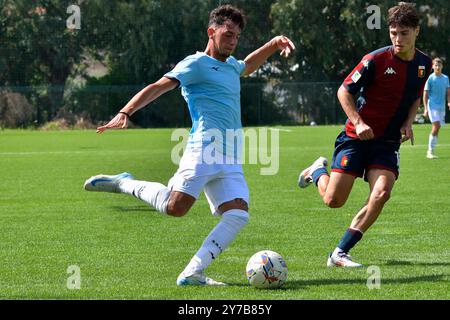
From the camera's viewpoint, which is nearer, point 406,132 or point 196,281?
point 196,281

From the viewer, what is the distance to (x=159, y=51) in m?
50.8

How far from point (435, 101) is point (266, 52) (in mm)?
15267

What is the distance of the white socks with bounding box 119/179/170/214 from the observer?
8062 mm

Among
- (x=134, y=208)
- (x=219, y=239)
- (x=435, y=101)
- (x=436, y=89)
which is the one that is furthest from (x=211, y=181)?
(x=436, y=89)

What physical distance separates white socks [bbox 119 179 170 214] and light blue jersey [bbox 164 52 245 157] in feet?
1.59

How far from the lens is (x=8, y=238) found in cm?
1068

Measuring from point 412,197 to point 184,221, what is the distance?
4.11 m

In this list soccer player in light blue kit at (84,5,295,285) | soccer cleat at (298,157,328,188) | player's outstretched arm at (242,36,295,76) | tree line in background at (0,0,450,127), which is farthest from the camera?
tree line in background at (0,0,450,127)

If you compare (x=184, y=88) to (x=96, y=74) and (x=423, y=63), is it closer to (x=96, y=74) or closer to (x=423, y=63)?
(x=423, y=63)

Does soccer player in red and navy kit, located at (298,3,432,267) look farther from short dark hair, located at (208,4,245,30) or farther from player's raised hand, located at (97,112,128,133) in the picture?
player's raised hand, located at (97,112,128,133)

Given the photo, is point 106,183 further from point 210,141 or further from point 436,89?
point 436,89

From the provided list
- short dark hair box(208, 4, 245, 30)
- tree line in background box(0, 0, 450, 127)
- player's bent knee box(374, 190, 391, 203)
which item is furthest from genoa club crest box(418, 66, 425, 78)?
tree line in background box(0, 0, 450, 127)

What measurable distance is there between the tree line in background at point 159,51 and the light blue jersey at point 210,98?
42.3 metres

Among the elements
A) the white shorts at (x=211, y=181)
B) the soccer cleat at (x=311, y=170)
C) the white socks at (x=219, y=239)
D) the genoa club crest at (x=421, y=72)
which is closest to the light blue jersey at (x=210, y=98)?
the white shorts at (x=211, y=181)
